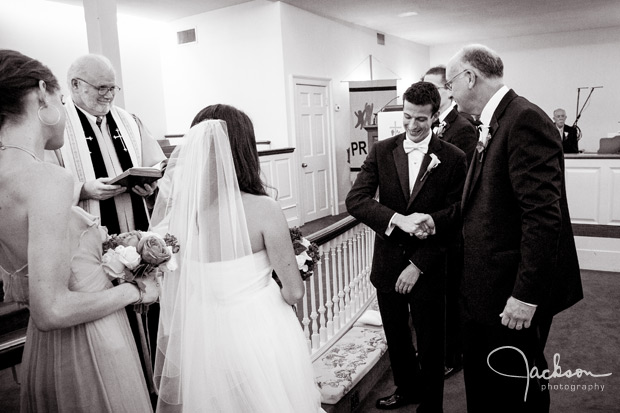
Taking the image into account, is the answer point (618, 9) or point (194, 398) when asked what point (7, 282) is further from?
point (618, 9)

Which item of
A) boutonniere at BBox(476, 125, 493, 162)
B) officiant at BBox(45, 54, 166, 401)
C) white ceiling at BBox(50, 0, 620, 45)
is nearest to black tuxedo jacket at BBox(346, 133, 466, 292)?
boutonniere at BBox(476, 125, 493, 162)

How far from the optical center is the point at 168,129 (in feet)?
32.3

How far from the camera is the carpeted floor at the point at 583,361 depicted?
3068 millimetres

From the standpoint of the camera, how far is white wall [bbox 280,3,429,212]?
8.51m

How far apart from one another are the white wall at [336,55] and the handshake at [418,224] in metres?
6.16

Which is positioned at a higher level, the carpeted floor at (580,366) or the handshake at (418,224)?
the handshake at (418,224)

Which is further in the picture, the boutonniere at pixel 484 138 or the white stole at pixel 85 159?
the white stole at pixel 85 159

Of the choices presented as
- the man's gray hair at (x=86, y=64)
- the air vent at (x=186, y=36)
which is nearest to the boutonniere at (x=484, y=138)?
the man's gray hair at (x=86, y=64)

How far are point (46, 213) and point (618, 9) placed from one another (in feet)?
40.9

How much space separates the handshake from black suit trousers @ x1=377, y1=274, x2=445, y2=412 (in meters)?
0.27

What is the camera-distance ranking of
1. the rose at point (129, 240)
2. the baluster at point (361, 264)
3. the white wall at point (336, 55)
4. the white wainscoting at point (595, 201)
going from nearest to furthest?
the rose at point (129, 240), the baluster at point (361, 264), the white wainscoting at point (595, 201), the white wall at point (336, 55)

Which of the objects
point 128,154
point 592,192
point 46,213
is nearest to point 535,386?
point 46,213

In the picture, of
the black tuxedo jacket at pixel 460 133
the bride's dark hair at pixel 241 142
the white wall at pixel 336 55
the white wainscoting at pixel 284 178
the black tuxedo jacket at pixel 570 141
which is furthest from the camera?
the black tuxedo jacket at pixel 570 141

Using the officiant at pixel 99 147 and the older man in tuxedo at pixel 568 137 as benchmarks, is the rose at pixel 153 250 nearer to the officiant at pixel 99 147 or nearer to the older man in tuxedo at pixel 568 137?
the officiant at pixel 99 147
